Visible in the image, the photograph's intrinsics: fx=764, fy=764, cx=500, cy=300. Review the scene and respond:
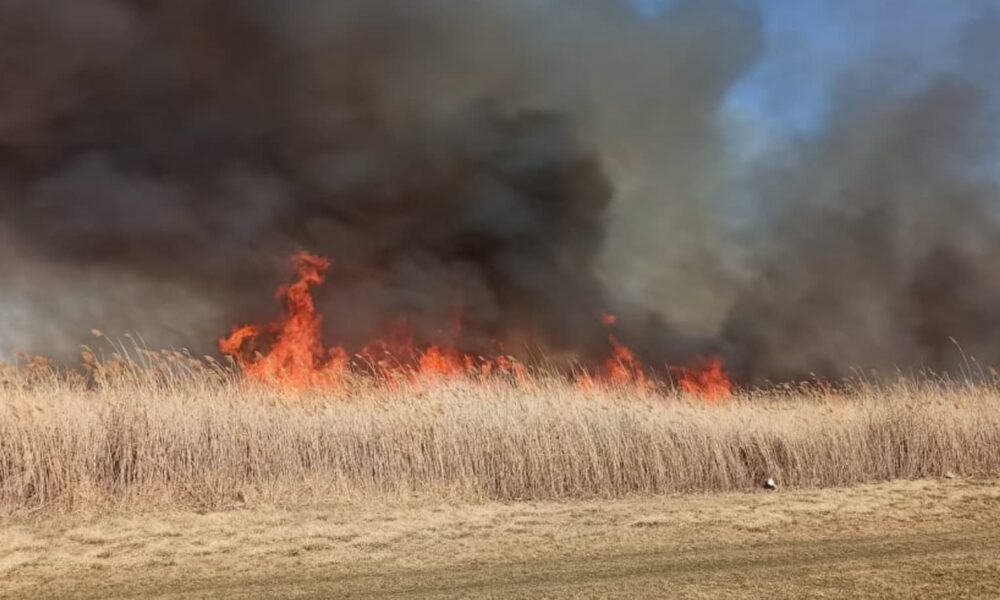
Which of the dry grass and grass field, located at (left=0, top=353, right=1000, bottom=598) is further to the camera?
the dry grass

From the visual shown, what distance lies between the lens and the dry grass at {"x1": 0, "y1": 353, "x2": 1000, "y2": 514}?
8859 mm

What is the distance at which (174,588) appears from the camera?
17.7 ft

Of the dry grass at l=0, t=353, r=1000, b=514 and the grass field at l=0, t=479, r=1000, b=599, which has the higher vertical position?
the dry grass at l=0, t=353, r=1000, b=514

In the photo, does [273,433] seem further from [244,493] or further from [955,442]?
[955,442]

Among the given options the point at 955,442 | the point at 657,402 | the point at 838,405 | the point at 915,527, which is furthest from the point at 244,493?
the point at 955,442

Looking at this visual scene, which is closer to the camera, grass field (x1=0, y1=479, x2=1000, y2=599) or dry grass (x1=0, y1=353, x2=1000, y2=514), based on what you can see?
grass field (x1=0, y1=479, x2=1000, y2=599)

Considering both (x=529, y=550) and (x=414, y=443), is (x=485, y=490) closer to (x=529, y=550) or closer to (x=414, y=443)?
(x=414, y=443)

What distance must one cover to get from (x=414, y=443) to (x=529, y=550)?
360cm

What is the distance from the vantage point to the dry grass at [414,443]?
886cm

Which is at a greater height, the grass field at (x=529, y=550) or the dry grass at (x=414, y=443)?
the dry grass at (x=414, y=443)

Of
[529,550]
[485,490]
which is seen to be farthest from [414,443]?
[529,550]

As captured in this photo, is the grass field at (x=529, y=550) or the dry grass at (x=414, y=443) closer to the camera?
the grass field at (x=529, y=550)

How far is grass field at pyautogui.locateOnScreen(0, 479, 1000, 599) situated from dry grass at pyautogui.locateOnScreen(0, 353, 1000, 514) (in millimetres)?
567

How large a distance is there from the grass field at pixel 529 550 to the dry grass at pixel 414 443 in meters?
0.57
